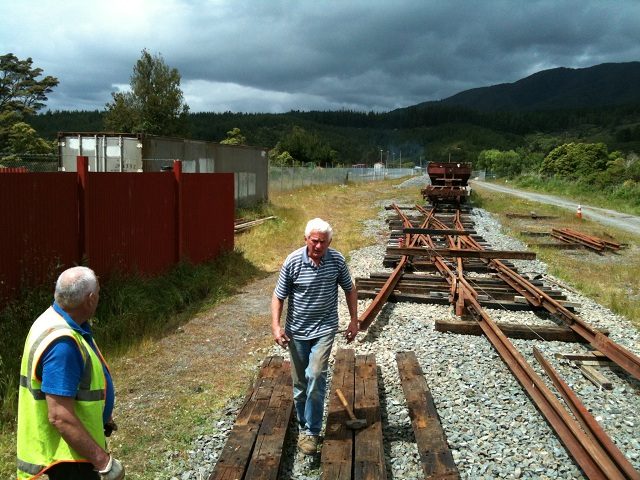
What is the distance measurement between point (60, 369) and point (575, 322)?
6.91 metres

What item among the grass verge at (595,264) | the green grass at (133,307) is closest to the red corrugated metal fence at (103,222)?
the green grass at (133,307)

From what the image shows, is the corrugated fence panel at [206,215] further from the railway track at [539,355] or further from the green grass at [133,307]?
the railway track at [539,355]

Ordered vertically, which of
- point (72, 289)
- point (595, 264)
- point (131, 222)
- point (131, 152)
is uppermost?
point (131, 152)

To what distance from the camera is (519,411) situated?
16.7 ft

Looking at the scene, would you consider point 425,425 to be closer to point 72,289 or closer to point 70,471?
point 70,471

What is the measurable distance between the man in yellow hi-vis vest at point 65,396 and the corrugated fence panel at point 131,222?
5.83m

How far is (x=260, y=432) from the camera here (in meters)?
4.48

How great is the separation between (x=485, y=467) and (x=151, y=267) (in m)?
7.21

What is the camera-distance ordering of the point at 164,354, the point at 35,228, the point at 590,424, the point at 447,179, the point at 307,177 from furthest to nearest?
the point at 307,177 → the point at 447,179 → the point at 35,228 → the point at 164,354 → the point at 590,424

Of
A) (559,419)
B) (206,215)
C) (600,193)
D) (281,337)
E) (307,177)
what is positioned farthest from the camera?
(307,177)

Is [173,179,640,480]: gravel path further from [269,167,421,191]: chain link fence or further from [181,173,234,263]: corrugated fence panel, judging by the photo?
[269,167,421,191]: chain link fence

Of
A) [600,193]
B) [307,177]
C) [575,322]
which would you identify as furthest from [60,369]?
[600,193]

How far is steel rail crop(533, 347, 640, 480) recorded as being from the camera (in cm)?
396

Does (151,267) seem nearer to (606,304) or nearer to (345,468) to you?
(345,468)
